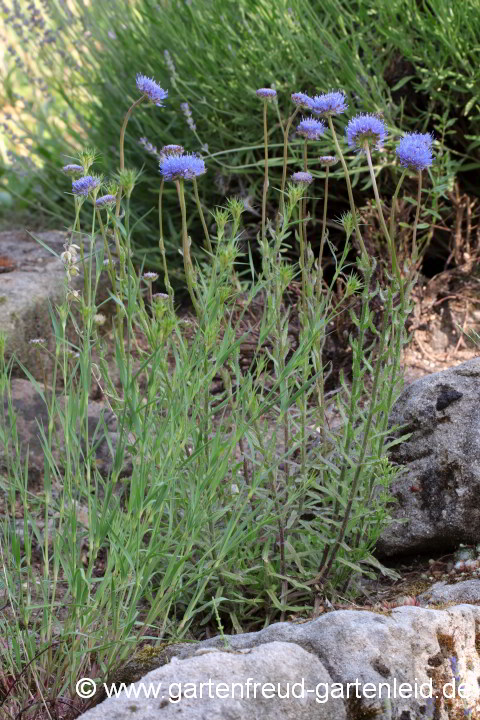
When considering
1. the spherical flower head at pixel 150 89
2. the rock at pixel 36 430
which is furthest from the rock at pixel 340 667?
the rock at pixel 36 430

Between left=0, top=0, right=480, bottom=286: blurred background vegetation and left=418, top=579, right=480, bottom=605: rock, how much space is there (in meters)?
1.57

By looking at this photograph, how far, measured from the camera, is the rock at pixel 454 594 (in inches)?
79.9

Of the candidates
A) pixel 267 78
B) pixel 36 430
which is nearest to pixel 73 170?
pixel 36 430

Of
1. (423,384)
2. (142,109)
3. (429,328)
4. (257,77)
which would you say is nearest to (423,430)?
(423,384)

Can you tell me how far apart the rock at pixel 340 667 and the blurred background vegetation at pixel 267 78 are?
71.7 inches

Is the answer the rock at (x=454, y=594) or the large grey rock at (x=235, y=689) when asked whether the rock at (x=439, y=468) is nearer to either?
the rock at (x=454, y=594)

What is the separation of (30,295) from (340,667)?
2.63 metres

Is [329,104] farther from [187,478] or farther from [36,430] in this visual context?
[36,430]

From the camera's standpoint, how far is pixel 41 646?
5.72 feet

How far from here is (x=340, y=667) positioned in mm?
1573

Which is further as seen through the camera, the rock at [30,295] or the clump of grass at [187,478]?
the rock at [30,295]

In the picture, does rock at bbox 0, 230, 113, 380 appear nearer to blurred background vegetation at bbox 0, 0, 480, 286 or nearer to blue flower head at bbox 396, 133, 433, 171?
blurred background vegetation at bbox 0, 0, 480, 286

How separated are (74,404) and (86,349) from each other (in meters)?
0.12

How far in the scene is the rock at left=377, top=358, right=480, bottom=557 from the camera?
2250 mm
